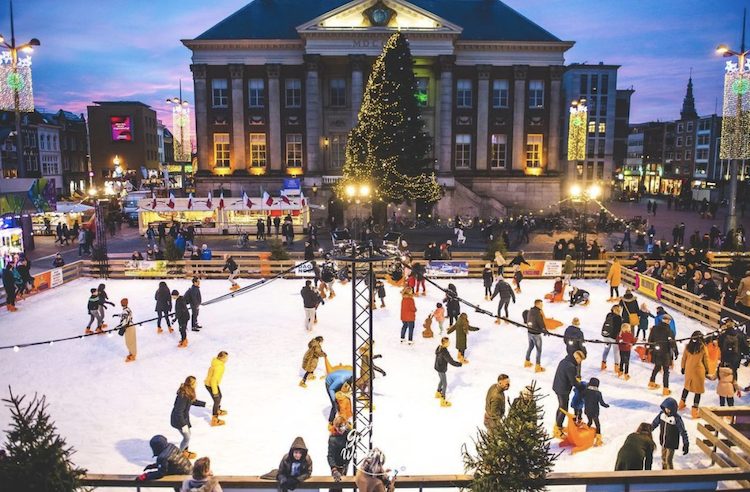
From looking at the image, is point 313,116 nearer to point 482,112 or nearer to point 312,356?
point 482,112

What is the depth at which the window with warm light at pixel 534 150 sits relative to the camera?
48.2m

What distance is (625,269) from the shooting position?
2292 cm

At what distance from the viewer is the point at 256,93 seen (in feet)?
154

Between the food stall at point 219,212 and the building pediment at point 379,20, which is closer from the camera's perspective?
the food stall at point 219,212

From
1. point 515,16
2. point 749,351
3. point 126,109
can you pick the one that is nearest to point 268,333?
point 749,351

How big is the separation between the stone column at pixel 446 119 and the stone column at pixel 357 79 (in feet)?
20.6

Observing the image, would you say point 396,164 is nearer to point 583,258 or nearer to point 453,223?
point 453,223

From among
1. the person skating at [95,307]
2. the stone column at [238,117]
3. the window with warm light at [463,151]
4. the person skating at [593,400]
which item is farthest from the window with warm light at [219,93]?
the person skating at [593,400]

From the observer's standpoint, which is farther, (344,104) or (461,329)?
(344,104)

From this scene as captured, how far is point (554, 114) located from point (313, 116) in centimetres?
1975

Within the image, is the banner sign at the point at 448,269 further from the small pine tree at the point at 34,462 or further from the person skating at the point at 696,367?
the small pine tree at the point at 34,462

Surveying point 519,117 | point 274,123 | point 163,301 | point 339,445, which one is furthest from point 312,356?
point 519,117

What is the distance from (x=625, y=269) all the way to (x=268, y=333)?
47.6 ft

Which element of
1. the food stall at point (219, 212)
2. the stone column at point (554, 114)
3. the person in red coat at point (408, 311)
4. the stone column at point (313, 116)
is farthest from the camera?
the stone column at point (554, 114)
